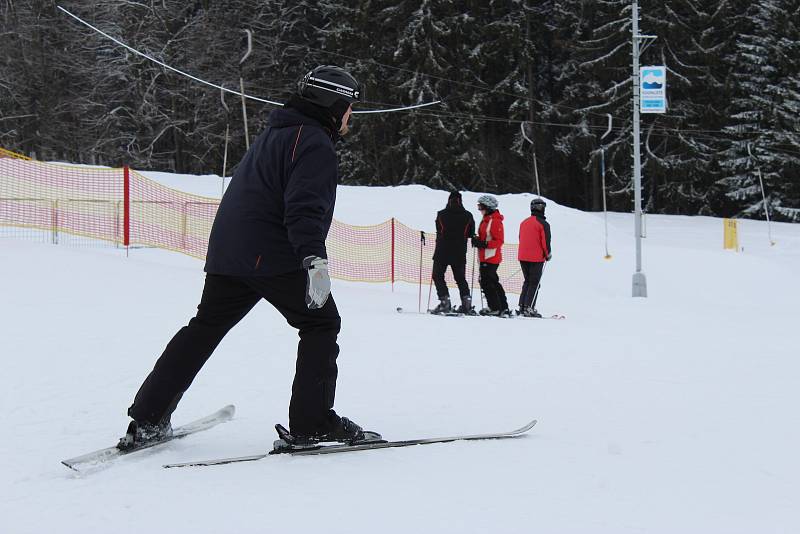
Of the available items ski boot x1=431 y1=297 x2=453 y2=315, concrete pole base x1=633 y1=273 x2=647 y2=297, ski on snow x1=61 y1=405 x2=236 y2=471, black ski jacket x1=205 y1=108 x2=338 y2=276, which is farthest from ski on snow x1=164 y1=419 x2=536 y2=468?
concrete pole base x1=633 y1=273 x2=647 y2=297

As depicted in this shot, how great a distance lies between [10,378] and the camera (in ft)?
17.9

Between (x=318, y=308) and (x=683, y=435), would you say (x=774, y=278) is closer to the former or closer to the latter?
(x=683, y=435)

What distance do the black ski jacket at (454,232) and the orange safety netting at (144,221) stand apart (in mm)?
2944

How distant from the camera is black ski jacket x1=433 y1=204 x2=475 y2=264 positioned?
1164 cm

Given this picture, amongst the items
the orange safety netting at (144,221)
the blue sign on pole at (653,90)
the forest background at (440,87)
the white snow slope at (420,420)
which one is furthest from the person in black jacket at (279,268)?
the forest background at (440,87)

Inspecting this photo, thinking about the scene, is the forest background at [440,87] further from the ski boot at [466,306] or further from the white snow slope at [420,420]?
the white snow slope at [420,420]

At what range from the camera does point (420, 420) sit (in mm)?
4609

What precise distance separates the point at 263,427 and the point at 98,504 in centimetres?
138

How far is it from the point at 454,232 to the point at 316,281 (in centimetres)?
826

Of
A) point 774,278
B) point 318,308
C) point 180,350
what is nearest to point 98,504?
point 180,350

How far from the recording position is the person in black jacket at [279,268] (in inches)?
143

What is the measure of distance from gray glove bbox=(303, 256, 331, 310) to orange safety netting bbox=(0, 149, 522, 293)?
11.0 metres

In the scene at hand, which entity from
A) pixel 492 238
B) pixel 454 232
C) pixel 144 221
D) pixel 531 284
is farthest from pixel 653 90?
pixel 144 221

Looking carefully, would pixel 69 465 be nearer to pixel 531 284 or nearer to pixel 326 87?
pixel 326 87
